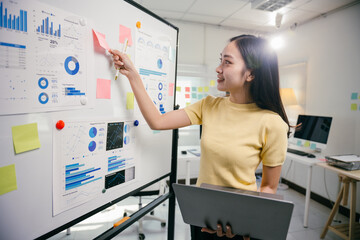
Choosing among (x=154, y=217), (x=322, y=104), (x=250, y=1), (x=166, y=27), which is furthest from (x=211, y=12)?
(x=154, y=217)

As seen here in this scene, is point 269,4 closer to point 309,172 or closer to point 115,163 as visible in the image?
point 309,172

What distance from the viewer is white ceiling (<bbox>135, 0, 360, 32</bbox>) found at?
9.04 feet

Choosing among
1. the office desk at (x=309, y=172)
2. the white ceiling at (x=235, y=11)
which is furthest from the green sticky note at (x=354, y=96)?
the white ceiling at (x=235, y=11)

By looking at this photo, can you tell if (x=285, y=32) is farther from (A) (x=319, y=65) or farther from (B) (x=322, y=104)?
(B) (x=322, y=104)

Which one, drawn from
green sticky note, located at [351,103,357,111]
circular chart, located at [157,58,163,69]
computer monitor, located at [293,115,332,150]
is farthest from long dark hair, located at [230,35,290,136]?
green sticky note, located at [351,103,357,111]

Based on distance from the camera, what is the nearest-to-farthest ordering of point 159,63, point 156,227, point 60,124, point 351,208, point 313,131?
point 60,124 → point 159,63 → point 351,208 → point 156,227 → point 313,131

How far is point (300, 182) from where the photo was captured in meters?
3.36

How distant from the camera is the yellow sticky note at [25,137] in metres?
0.60

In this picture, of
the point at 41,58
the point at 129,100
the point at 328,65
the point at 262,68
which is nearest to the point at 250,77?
the point at 262,68

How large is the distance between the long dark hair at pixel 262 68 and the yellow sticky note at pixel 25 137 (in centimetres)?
88

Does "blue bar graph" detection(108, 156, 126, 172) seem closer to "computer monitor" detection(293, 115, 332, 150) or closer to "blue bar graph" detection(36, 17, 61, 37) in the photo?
"blue bar graph" detection(36, 17, 61, 37)

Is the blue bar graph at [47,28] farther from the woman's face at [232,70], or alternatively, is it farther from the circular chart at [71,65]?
the woman's face at [232,70]

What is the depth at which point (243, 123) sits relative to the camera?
100cm

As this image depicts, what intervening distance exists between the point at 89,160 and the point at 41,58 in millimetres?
393
